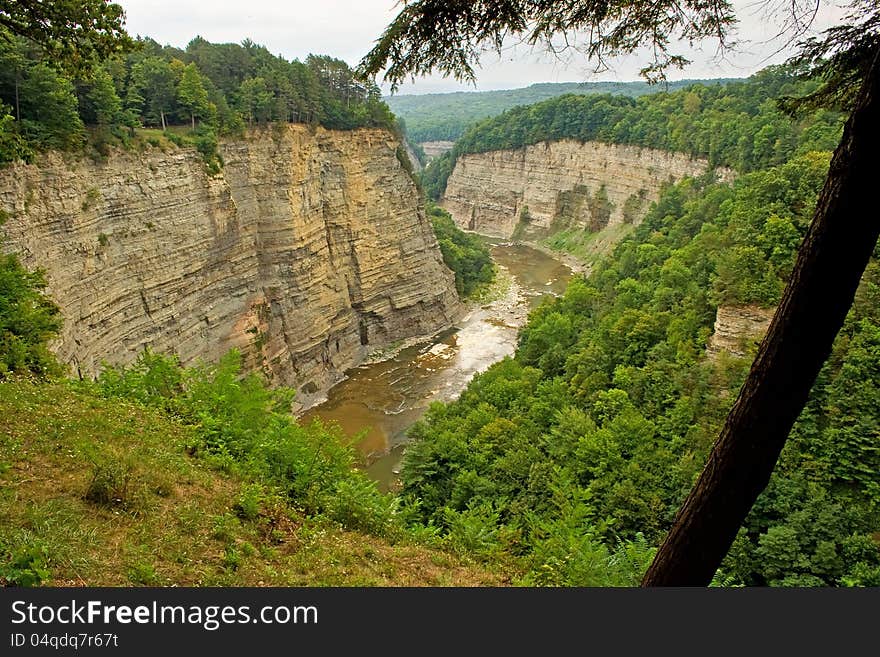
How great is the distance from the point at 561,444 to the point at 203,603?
1350 centimetres

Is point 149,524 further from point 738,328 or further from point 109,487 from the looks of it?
point 738,328

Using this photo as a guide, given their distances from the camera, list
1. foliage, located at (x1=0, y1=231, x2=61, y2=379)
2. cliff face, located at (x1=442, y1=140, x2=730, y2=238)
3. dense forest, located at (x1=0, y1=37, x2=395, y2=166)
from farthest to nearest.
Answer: cliff face, located at (x1=442, y1=140, x2=730, y2=238), dense forest, located at (x1=0, y1=37, x2=395, y2=166), foliage, located at (x1=0, y1=231, x2=61, y2=379)

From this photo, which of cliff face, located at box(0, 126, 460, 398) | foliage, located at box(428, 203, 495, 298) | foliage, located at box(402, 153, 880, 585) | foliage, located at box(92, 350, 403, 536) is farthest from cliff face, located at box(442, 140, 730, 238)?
foliage, located at box(92, 350, 403, 536)

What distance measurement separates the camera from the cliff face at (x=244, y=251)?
1983 cm

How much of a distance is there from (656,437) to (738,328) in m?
3.73

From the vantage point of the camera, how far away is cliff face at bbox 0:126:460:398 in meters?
19.8

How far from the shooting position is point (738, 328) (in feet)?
52.9

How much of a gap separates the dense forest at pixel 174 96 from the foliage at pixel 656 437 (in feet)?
36.5

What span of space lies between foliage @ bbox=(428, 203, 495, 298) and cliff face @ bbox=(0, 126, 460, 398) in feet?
9.13

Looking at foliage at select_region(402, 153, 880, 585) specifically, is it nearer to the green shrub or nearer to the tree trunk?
the tree trunk

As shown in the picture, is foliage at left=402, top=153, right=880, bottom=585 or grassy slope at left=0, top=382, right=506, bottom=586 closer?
grassy slope at left=0, top=382, right=506, bottom=586

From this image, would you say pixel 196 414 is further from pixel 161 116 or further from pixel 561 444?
pixel 161 116

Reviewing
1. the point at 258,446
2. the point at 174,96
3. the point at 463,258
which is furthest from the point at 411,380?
the point at 258,446

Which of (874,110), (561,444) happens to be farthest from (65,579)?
(561,444)
